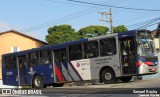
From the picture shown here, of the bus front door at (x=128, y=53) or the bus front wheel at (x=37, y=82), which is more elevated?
the bus front door at (x=128, y=53)

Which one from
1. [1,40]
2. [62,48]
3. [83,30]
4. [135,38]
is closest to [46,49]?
[62,48]

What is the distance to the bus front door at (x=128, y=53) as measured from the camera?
75.5 ft

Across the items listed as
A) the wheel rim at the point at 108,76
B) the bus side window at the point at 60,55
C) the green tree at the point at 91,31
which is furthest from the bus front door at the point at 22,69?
the green tree at the point at 91,31

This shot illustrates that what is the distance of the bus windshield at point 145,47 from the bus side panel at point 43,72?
270 inches

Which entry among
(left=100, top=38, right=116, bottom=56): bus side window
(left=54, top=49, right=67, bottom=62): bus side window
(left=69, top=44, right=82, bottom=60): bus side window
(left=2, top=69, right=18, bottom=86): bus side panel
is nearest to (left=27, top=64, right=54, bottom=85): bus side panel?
(left=54, top=49, right=67, bottom=62): bus side window

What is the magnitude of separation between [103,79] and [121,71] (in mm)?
1396

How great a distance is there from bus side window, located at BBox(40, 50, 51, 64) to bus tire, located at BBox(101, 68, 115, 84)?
4551mm

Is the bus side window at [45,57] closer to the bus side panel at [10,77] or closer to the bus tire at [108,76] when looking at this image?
the bus side panel at [10,77]

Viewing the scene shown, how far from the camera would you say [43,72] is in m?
27.9

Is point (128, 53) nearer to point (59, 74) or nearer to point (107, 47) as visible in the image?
point (107, 47)

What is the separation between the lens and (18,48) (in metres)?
56.3

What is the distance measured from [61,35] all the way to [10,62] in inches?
1303

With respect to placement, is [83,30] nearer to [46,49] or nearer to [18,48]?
[18,48]

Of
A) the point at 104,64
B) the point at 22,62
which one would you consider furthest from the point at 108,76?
the point at 22,62
